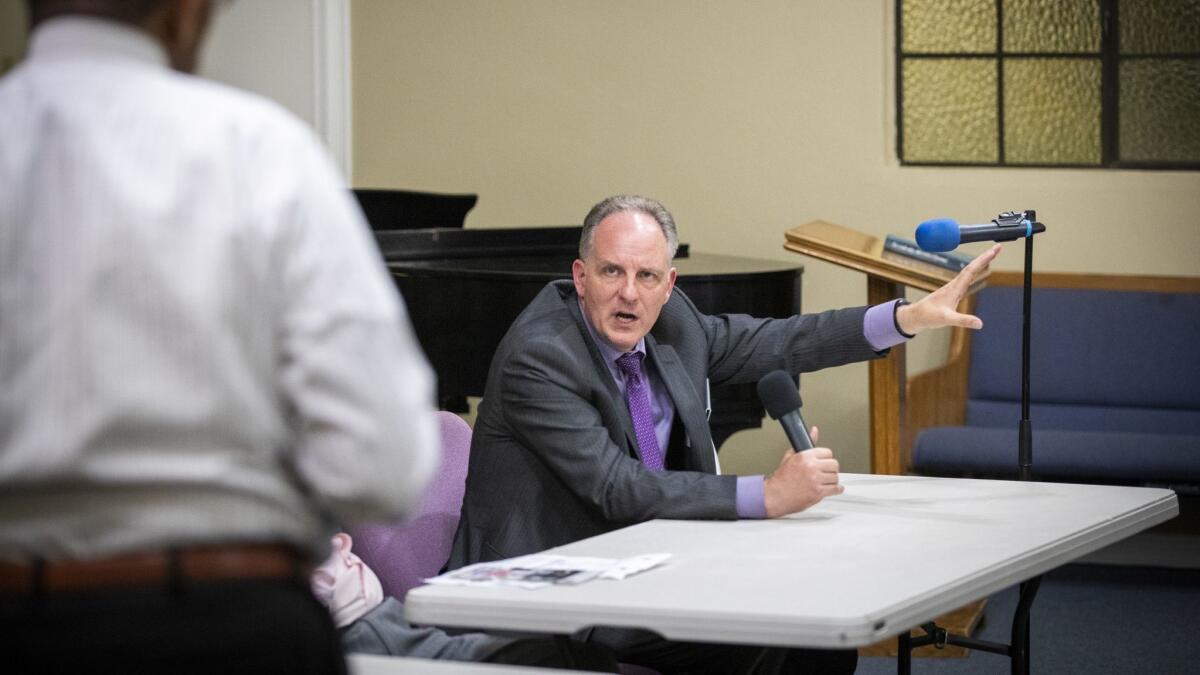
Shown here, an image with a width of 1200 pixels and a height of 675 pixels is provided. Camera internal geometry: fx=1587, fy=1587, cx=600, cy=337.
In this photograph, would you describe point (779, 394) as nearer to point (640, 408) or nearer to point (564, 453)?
point (564, 453)

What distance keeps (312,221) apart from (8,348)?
→ 0.27m

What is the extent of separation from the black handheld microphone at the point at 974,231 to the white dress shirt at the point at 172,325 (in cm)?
205

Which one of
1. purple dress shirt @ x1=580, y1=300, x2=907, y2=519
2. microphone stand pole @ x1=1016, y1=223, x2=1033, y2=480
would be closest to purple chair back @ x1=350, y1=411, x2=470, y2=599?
purple dress shirt @ x1=580, y1=300, x2=907, y2=519

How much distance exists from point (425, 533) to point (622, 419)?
1.53ft

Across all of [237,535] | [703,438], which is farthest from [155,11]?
[703,438]

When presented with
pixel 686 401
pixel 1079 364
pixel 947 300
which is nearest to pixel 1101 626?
pixel 1079 364

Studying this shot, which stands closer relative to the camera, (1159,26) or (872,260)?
(872,260)

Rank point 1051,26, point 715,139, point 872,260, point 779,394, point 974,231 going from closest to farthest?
point 779,394, point 974,231, point 872,260, point 1051,26, point 715,139

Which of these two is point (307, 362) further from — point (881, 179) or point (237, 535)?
point (881, 179)

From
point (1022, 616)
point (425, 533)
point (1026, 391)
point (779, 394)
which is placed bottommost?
point (1022, 616)

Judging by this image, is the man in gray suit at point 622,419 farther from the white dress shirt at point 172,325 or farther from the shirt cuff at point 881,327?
the white dress shirt at point 172,325

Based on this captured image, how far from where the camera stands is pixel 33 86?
1374 mm

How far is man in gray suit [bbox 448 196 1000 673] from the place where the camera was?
2910mm

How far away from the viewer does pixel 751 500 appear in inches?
113
